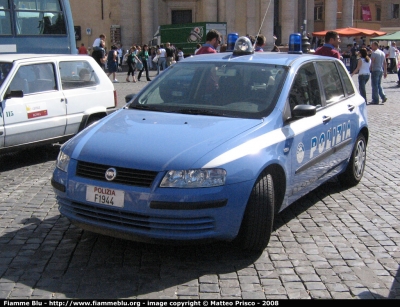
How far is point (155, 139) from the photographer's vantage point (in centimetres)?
489

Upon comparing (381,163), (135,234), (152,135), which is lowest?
(381,163)

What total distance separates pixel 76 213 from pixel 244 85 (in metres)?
2.08

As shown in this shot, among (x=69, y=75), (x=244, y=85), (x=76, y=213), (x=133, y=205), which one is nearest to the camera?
(x=133, y=205)

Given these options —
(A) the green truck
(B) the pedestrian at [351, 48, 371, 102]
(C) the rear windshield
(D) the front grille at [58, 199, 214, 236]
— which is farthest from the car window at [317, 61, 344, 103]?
(A) the green truck

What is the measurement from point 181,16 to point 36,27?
119 feet

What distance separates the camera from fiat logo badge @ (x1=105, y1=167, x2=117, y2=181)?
4.62m

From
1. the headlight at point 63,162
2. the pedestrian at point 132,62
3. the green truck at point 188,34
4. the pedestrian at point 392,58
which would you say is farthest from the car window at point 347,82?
the green truck at point 188,34

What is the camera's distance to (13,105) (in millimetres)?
8664

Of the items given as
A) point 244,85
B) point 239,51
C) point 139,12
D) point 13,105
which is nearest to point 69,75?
point 13,105

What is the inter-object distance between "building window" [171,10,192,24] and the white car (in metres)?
39.8

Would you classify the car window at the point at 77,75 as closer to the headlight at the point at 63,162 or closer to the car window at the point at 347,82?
the car window at the point at 347,82

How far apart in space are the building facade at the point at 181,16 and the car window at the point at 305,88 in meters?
33.9

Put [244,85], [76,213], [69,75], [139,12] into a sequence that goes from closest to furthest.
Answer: [76,213], [244,85], [69,75], [139,12]

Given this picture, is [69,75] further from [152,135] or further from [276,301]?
[276,301]
